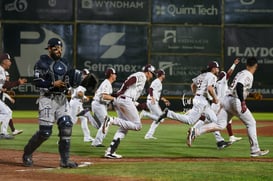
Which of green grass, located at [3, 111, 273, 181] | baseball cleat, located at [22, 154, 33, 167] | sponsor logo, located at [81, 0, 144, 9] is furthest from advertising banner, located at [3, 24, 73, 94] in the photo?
baseball cleat, located at [22, 154, 33, 167]

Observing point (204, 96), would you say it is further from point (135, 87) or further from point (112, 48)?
point (112, 48)

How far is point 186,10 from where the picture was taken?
28.6 m

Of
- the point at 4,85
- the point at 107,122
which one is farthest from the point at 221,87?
the point at 107,122

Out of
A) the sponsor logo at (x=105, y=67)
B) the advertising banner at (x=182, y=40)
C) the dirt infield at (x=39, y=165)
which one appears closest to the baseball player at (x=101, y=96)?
the dirt infield at (x=39, y=165)

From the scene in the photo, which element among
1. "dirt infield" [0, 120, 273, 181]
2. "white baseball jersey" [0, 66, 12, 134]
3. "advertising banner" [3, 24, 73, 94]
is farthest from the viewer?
"advertising banner" [3, 24, 73, 94]

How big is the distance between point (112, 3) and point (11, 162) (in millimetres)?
17959

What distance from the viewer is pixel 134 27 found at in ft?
93.8

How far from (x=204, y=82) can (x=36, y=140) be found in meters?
5.83

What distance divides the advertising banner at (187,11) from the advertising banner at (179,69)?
158cm

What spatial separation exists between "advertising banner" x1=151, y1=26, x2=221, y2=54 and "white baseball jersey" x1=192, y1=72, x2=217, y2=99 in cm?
1294

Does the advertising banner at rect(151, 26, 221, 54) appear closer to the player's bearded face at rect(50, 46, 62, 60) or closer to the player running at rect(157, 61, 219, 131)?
the player running at rect(157, 61, 219, 131)

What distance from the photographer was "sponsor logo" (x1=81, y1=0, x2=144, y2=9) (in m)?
28.4

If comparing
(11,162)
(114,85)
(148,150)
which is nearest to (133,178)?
(11,162)

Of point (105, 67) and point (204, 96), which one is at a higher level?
point (105, 67)
